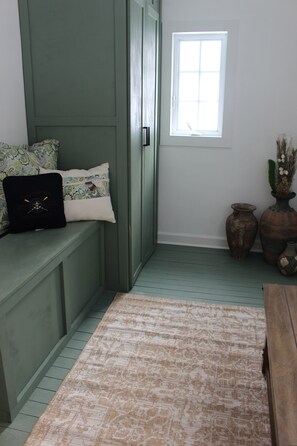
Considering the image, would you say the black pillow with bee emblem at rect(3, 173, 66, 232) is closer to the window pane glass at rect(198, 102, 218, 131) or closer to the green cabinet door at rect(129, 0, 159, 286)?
the green cabinet door at rect(129, 0, 159, 286)

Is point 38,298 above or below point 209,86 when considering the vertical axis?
below

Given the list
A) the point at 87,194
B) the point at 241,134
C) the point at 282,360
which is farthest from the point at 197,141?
the point at 282,360

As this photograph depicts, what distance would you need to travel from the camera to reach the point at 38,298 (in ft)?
6.39

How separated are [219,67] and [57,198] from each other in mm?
1982

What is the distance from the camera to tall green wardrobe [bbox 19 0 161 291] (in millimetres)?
2465

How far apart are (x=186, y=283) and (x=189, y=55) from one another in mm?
1994

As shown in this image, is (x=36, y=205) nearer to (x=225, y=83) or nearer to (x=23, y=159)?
(x=23, y=159)

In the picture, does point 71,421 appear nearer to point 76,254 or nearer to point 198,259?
point 76,254

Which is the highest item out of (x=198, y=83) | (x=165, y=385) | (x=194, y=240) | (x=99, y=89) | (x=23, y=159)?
(x=198, y=83)

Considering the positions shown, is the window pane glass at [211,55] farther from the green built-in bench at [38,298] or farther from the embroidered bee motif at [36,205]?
the embroidered bee motif at [36,205]

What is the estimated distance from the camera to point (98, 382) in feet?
6.55

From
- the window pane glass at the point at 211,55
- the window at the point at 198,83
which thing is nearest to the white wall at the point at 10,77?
the window at the point at 198,83

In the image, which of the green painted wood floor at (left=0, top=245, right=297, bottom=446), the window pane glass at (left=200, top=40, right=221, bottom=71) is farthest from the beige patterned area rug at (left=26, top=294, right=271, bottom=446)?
the window pane glass at (left=200, top=40, right=221, bottom=71)

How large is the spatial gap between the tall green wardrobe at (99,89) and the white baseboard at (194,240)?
94 cm
